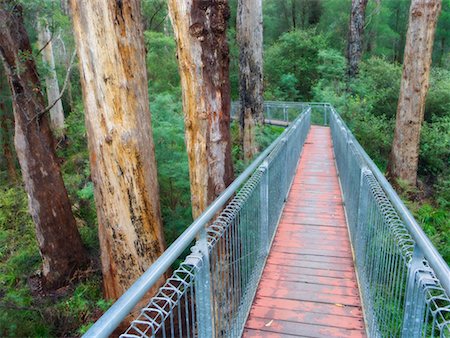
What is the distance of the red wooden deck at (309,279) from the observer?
12.4 ft

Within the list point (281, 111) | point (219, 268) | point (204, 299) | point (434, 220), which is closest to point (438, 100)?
point (434, 220)

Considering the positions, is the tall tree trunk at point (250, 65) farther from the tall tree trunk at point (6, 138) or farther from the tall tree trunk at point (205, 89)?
the tall tree trunk at point (6, 138)

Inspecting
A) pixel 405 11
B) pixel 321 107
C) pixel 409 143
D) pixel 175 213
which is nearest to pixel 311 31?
pixel 321 107

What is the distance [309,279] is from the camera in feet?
15.2

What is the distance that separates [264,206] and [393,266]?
228 centimetres

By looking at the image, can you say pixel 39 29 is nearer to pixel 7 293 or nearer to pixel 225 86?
pixel 7 293

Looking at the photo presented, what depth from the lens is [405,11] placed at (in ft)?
110

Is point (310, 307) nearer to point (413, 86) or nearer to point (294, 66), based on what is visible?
point (413, 86)

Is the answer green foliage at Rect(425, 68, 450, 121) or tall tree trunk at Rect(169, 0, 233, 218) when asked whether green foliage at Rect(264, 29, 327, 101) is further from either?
tall tree trunk at Rect(169, 0, 233, 218)

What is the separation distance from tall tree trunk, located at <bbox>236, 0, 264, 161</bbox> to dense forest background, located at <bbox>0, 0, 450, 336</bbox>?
0.71 m

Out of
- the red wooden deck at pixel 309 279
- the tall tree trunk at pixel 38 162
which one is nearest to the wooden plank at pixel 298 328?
the red wooden deck at pixel 309 279

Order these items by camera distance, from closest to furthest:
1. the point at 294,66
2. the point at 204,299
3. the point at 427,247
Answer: the point at 427,247, the point at 204,299, the point at 294,66

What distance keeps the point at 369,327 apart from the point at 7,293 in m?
8.21

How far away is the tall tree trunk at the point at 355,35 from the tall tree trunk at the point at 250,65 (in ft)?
32.2
